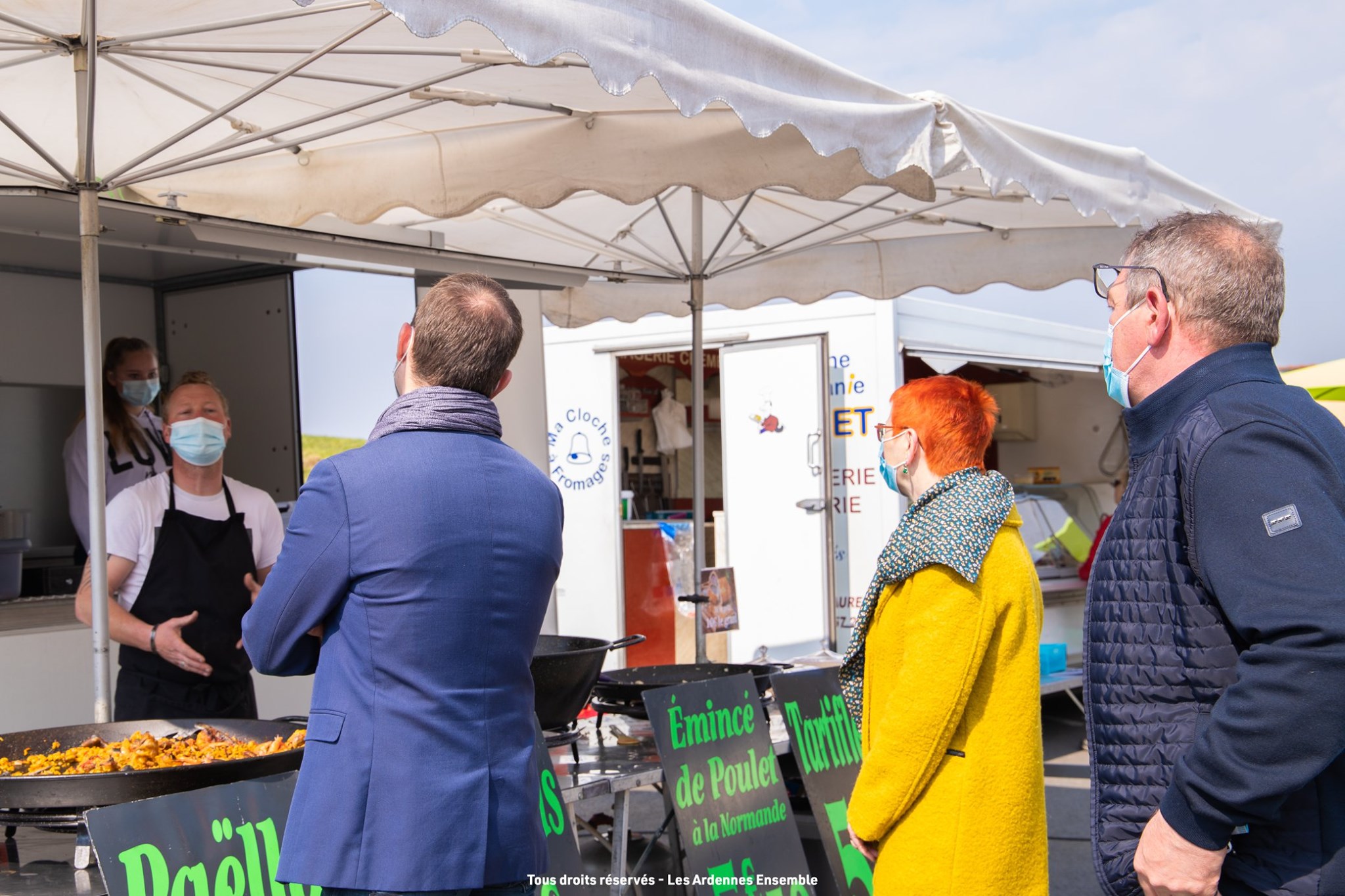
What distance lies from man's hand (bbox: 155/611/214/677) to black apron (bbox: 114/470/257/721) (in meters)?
0.08

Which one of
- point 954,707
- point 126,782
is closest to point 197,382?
Result: point 126,782

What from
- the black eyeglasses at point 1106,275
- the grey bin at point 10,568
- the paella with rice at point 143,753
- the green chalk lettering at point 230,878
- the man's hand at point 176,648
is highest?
the black eyeglasses at point 1106,275

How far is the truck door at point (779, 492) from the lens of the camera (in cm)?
839

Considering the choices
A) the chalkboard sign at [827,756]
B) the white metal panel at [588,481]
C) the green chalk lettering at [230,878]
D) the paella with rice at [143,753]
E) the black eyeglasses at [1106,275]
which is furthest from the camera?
the white metal panel at [588,481]

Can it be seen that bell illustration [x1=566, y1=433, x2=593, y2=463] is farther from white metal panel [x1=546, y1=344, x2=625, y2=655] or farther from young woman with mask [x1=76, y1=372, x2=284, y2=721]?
young woman with mask [x1=76, y1=372, x2=284, y2=721]

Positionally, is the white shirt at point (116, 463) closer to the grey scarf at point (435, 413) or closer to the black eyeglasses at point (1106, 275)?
the grey scarf at point (435, 413)

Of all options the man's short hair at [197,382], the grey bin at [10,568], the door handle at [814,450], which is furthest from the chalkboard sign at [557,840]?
the door handle at [814,450]

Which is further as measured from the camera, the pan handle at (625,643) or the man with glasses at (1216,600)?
the pan handle at (625,643)

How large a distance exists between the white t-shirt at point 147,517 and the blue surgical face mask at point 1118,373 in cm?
238

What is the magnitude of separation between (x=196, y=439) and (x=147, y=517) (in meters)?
0.26

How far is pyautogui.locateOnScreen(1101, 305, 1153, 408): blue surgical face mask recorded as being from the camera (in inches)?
73.2

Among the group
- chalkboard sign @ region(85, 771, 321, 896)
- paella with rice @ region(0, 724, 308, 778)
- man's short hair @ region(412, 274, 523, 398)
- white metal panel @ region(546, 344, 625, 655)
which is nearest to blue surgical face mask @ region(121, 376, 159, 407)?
paella with rice @ region(0, 724, 308, 778)

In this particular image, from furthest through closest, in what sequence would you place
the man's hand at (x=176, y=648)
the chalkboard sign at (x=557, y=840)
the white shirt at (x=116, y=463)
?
the white shirt at (x=116, y=463) → the man's hand at (x=176, y=648) → the chalkboard sign at (x=557, y=840)

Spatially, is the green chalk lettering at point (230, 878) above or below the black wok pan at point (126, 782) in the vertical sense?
below
